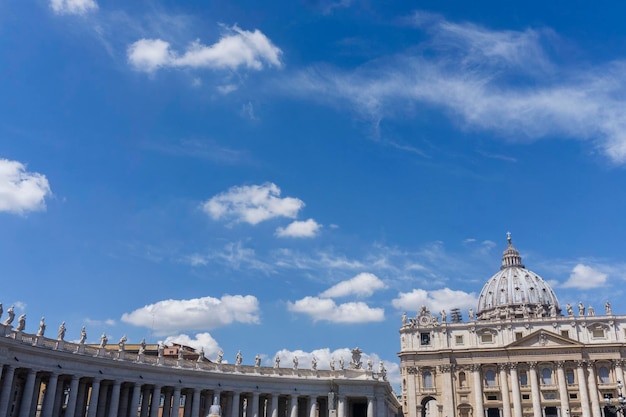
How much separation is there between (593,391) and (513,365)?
14577mm

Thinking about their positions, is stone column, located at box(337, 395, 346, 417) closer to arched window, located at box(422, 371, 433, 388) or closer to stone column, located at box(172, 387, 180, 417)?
stone column, located at box(172, 387, 180, 417)

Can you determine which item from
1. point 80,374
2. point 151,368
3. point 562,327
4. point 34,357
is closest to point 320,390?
point 151,368

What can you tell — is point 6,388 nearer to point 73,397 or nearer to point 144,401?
point 73,397

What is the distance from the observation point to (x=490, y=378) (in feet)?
387

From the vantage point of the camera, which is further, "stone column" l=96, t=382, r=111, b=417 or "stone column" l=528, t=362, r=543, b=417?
"stone column" l=528, t=362, r=543, b=417

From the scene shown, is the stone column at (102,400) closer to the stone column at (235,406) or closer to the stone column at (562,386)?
the stone column at (235,406)

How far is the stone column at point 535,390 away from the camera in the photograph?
112m

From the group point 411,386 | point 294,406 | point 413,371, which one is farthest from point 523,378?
point 294,406

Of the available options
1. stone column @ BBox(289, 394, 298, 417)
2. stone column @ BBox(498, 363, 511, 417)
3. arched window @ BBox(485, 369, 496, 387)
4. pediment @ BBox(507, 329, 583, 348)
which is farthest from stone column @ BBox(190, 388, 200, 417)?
pediment @ BBox(507, 329, 583, 348)

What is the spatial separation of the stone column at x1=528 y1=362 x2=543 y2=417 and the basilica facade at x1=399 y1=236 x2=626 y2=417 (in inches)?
7.0

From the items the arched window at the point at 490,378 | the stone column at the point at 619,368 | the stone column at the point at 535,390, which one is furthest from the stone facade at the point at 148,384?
the stone column at the point at 619,368

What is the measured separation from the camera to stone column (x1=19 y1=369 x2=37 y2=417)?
5809cm

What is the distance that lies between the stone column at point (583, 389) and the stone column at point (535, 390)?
736 centimetres

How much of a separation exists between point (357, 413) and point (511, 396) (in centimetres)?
3827
